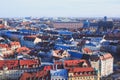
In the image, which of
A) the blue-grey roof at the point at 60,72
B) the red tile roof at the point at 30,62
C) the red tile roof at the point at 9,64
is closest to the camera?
the blue-grey roof at the point at 60,72

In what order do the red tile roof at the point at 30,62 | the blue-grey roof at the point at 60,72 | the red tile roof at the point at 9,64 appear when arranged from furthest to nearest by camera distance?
the red tile roof at the point at 30,62, the red tile roof at the point at 9,64, the blue-grey roof at the point at 60,72

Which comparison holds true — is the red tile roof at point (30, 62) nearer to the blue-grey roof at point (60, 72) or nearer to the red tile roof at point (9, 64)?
the red tile roof at point (9, 64)

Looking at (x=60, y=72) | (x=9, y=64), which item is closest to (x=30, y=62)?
(x=9, y=64)

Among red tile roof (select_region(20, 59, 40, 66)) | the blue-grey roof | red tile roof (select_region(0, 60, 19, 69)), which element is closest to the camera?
the blue-grey roof

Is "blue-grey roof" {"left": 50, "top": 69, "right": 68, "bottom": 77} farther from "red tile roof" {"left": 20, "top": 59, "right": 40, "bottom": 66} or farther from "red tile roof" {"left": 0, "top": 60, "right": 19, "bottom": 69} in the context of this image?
"red tile roof" {"left": 0, "top": 60, "right": 19, "bottom": 69}

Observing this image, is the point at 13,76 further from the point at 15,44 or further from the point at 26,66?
the point at 15,44

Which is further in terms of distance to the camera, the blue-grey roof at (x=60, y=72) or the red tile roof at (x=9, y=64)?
the red tile roof at (x=9, y=64)

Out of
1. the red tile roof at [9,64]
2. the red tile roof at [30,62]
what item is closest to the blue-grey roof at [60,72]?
the red tile roof at [30,62]

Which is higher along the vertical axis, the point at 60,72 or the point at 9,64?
the point at 60,72

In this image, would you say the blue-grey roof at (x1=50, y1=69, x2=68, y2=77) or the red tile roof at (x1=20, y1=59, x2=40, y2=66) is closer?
the blue-grey roof at (x1=50, y1=69, x2=68, y2=77)

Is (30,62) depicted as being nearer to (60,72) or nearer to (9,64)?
(9,64)

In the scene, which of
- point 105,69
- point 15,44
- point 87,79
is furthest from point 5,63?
point 15,44

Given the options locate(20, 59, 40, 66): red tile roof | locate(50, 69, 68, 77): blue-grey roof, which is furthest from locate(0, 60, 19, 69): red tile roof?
locate(50, 69, 68, 77): blue-grey roof
